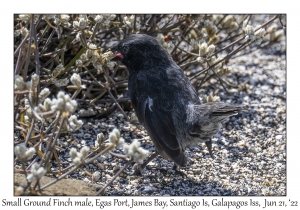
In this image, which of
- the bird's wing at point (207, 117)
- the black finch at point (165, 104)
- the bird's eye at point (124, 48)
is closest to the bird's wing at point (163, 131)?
the black finch at point (165, 104)

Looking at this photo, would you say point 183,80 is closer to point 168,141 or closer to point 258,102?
point 168,141

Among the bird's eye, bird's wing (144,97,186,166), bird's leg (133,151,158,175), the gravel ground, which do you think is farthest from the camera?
the bird's eye

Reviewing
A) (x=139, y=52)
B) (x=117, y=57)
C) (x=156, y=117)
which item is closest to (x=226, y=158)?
(x=156, y=117)

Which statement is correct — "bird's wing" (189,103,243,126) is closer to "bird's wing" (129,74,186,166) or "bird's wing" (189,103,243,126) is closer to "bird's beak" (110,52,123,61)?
"bird's wing" (129,74,186,166)

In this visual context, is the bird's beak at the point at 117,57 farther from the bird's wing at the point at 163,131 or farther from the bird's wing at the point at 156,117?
the bird's wing at the point at 163,131

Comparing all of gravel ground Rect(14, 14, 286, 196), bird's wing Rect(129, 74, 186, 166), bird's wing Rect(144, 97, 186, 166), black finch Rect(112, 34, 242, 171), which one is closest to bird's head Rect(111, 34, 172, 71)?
black finch Rect(112, 34, 242, 171)

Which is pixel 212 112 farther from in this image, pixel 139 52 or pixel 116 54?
pixel 116 54

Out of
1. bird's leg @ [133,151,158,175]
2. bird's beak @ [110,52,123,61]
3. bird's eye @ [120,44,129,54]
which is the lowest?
bird's leg @ [133,151,158,175]

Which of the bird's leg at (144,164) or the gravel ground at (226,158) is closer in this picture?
the gravel ground at (226,158)
